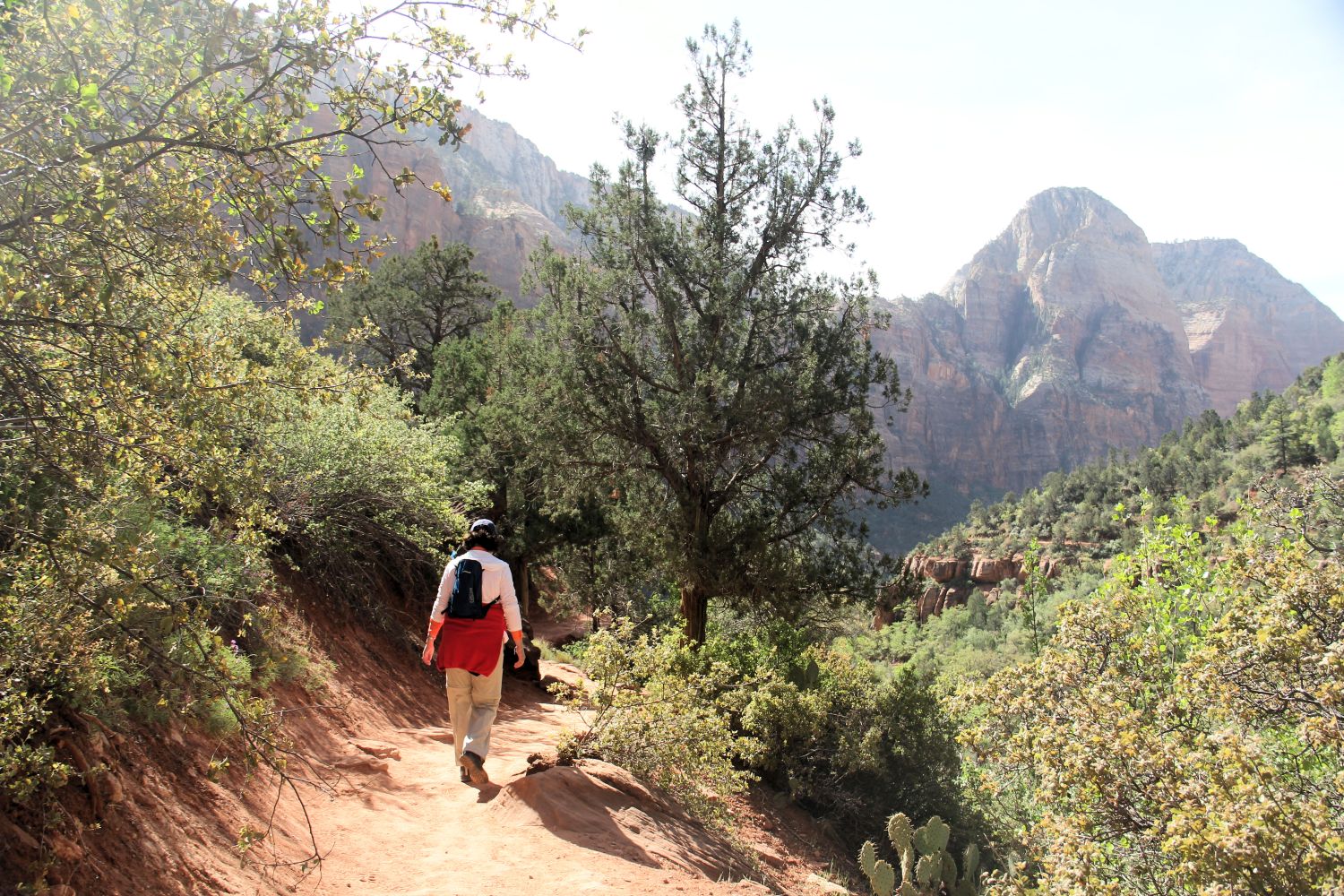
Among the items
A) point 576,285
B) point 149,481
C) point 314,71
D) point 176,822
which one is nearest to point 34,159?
point 314,71

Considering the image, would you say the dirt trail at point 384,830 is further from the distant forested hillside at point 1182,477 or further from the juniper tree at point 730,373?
the distant forested hillside at point 1182,477

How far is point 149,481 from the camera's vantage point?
127 inches

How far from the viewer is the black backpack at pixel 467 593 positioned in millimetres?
5453

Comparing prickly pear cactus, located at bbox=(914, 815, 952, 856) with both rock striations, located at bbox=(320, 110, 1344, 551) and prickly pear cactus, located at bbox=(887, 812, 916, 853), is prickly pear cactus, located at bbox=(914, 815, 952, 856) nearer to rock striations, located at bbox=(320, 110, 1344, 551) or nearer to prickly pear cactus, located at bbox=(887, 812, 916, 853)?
prickly pear cactus, located at bbox=(887, 812, 916, 853)

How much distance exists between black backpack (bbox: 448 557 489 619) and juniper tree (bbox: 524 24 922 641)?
18.0 feet

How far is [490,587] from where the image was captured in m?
5.50

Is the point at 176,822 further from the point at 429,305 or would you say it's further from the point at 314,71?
the point at 429,305

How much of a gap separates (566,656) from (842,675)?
5744mm

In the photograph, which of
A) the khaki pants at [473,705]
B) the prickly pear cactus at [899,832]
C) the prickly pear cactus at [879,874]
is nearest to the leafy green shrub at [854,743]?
the prickly pear cactus at [899,832]

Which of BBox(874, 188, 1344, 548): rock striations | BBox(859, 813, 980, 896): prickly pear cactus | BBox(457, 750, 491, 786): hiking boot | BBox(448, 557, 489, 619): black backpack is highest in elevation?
BBox(874, 188, 1344, 548): rock striations

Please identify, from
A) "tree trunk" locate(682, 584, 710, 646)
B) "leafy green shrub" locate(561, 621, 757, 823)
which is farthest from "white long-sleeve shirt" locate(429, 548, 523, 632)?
"tree trunk" locate(682, 584, 710, 646)

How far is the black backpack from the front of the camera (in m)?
5.45

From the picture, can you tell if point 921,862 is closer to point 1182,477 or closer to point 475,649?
point 475,649

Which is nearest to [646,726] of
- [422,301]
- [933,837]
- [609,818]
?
[609,818]
